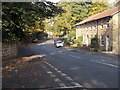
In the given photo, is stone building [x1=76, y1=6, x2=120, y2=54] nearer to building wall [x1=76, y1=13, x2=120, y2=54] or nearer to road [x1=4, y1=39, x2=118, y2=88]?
building wall [x1=76, y1=13, x2=120, y2=54]

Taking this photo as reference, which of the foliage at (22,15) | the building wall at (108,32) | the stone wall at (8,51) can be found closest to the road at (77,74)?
the foliage at (22,15)

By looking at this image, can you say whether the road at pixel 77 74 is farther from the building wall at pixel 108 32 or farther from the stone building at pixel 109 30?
the stone building at pixel 109 30

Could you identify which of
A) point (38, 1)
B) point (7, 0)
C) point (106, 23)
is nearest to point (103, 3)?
point (106, 23)

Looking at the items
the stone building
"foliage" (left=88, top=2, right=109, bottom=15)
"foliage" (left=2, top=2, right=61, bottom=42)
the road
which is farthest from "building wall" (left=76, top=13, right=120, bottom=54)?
"foliage" (left=88, top=2, right=109, bottom=15)

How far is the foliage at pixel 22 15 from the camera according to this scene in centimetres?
1125

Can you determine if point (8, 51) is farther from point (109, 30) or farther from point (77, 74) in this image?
point (109, 30)

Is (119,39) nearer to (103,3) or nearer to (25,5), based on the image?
(25,5)

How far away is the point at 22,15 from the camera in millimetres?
11125

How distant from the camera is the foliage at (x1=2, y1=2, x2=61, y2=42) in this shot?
36.9 feet

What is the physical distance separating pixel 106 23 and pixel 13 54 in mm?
18122

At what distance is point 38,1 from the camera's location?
→ 1356 centimetres

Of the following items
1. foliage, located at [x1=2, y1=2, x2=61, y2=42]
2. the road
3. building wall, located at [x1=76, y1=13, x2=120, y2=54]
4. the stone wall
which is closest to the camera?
the road

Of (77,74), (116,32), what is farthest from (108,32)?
(77,74)

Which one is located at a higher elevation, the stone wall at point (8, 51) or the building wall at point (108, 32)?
the building wall at point (108, 32)
